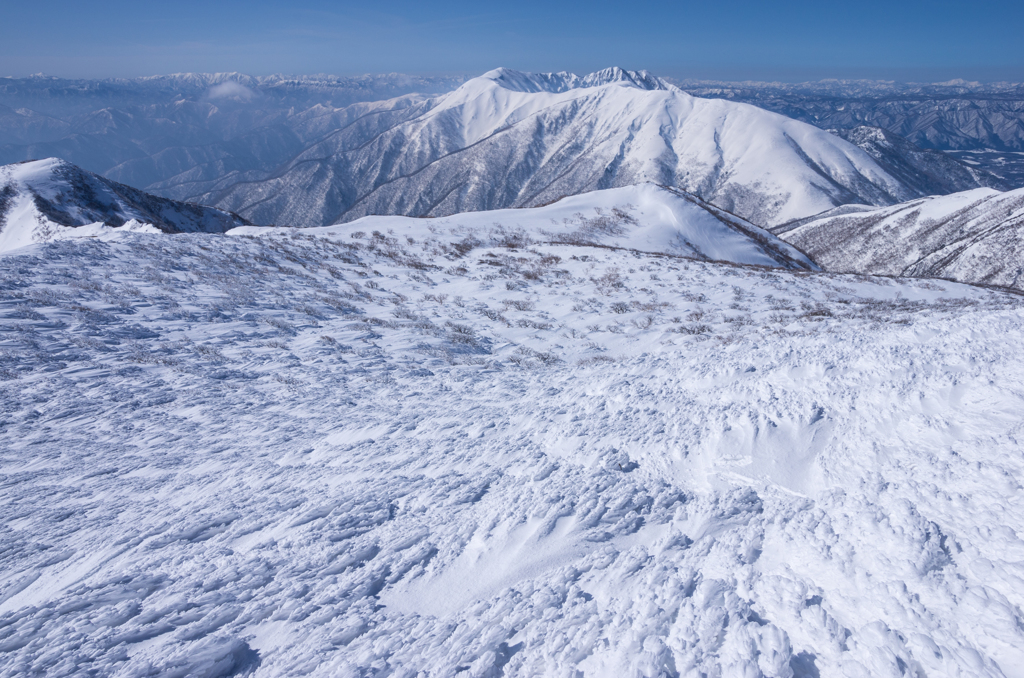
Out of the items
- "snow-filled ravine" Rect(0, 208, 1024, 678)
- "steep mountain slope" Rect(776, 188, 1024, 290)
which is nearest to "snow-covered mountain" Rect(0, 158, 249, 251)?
"snow-filled ravine" Rect(0, 208, 1024, 678)

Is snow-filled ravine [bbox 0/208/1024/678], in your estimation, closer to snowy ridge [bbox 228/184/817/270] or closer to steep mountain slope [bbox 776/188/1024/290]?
snowy ridge [bbox 228/184/817/270]

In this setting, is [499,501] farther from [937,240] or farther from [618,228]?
[937,240]

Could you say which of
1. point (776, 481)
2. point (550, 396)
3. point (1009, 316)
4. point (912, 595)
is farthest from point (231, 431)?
point (1009, 316)

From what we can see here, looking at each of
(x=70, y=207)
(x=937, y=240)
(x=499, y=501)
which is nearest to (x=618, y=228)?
(x=499, y=501)

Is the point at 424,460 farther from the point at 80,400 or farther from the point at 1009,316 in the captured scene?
the point at 1009,316

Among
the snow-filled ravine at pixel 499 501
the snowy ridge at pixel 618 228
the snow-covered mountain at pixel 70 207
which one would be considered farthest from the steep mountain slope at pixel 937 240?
the snow-covered mountain at pixel 70 207
